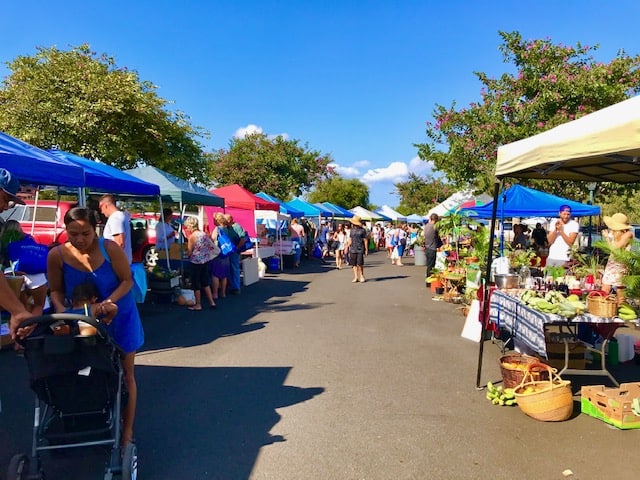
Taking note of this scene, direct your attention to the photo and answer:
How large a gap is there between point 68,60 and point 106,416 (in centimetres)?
1750

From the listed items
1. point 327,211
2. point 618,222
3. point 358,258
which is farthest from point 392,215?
point 618,222

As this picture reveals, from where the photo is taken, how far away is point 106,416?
294cm

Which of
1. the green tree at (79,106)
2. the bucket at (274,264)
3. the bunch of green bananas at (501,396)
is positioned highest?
the green tree at (79,106)

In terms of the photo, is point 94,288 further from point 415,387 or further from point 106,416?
point 415,387

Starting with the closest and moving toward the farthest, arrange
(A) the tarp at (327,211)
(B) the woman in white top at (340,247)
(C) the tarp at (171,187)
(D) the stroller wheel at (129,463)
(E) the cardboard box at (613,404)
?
(D) the stroller wheel at (129,463)
(E) the cardboard box at (613,404)
(C) the tarp at (171,187)
(B) the woman in white top at (340,247)
(A) the tarp at (327,211)

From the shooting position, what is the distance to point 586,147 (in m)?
3.91

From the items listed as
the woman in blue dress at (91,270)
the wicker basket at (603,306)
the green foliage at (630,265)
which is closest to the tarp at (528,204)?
the green foliage at (630,265)

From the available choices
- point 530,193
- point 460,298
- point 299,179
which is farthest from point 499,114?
point 299,179

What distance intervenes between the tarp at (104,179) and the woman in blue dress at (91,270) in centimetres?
453

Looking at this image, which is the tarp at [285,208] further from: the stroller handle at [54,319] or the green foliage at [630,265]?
the stroller handle at [54,319]

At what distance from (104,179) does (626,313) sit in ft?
24.1

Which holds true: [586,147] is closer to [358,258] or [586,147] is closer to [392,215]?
[358,258]

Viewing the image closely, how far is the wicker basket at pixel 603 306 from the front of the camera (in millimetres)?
4504

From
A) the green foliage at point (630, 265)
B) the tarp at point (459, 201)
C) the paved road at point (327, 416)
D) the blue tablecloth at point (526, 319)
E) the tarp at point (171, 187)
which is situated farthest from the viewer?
the tarp at point (459, 201)
